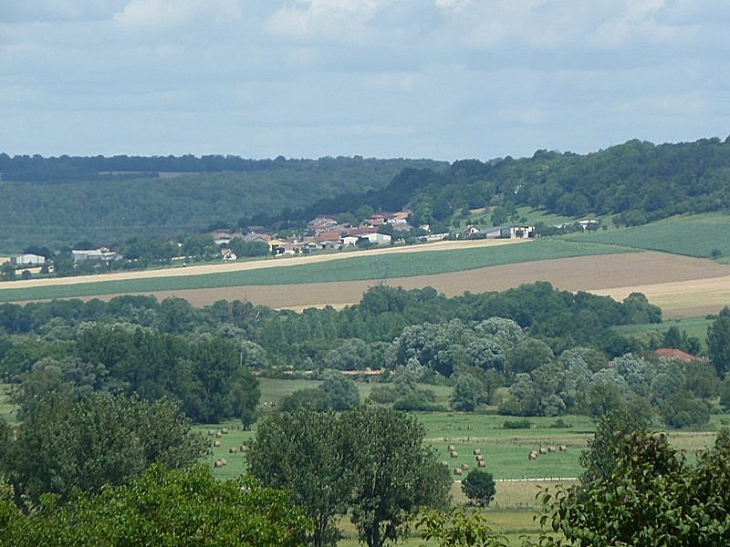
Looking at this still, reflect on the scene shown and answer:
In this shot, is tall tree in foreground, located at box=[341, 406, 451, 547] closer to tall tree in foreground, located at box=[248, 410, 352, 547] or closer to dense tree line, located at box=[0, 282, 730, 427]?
tall tree in foreground, located at box=[248, 410, 352, 547]

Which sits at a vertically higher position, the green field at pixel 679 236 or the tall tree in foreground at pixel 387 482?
the tall tree in foreground at pixel 387 482

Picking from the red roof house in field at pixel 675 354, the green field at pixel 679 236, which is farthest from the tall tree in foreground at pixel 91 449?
the green field at pixel 679 236

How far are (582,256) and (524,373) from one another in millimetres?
63040

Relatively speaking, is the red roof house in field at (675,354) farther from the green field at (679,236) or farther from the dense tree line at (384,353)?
the green field at (679,236)

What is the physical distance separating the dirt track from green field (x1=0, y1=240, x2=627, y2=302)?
3297 mm

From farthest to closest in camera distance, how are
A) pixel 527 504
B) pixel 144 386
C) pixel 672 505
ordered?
pixel 144 386 < pixel 527 504 < pixel 672 505

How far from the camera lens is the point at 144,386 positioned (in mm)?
103938

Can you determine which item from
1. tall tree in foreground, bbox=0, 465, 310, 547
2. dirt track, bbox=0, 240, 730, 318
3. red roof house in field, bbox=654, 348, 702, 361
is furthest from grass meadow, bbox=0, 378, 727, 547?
dirt track, bbox=0, 240, 730, 318

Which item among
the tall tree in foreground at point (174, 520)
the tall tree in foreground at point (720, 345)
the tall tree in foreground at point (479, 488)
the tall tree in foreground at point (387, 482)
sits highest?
the tall tree in foreground at point (174, 520)

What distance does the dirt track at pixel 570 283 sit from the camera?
151 metres

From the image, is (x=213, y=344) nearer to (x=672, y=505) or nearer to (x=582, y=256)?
(x=582, y=256)

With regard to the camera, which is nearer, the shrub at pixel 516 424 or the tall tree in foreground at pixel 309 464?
the tall tree in foreground at pixel 309 464

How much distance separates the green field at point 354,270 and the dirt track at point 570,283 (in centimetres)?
330

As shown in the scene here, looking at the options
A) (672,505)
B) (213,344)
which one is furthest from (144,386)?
(672,505)
